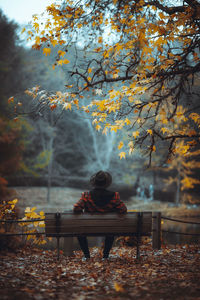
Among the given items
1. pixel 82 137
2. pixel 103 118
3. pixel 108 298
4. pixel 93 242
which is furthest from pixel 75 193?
pixel 108 298

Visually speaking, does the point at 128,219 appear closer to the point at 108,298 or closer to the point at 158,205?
the point at 108,298

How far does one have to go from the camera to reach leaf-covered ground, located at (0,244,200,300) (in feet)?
11.4

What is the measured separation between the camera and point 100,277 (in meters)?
4.34

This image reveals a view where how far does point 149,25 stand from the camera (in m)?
5.36

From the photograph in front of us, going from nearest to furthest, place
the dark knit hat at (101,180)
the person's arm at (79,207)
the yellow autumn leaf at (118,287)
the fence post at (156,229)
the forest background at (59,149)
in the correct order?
the yellow autumn leaf at (118,287) < the person's arm at (79,207) < the dark knit hat at (101,180) < the fence post at (156,229) < the forest background at (59,149)

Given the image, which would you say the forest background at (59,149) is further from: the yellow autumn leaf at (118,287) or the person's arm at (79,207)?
the yellow autumn leaf at (118,287)

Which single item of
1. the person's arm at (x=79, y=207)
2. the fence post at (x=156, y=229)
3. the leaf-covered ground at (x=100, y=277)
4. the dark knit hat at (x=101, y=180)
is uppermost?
the dark knit hat at (x=101, y=180)

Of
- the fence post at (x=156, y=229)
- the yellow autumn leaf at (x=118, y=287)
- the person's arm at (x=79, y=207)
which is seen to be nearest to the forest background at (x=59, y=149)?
the fence post at (x=156, y=229)

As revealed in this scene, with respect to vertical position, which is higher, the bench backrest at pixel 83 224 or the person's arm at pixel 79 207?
the person's arm at pixel 79 207

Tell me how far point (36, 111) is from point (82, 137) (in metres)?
25.8

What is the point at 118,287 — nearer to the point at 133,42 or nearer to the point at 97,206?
the point at 97,206

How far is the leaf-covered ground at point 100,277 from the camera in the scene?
347 cm

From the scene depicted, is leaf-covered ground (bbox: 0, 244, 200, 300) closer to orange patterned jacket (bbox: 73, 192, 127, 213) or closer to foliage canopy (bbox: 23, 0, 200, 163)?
orange patterned jacket (bbox: 73, 192, 127, 213)

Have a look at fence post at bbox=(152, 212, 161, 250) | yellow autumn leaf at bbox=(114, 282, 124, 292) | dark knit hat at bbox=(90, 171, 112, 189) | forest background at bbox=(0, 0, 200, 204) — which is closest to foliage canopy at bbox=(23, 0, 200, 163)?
dark knit hat at bbox=(90, 171, 112, 189)
